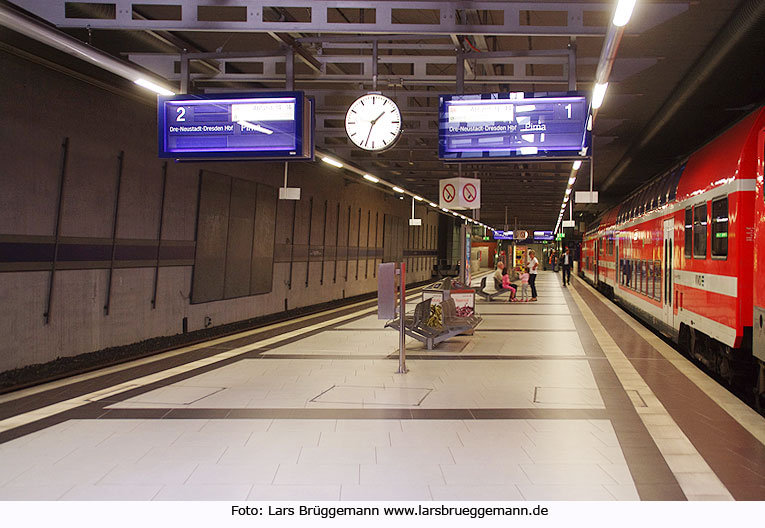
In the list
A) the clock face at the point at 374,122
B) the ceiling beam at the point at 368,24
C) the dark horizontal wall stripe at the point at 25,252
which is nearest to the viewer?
the ceiling beam at the point at 368,24

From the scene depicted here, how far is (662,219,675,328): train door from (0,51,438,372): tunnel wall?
351 inches

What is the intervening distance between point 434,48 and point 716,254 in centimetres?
449

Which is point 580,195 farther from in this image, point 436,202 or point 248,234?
point 436,202

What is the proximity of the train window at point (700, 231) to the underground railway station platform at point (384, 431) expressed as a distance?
5.32ft

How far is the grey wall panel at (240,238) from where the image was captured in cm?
1441

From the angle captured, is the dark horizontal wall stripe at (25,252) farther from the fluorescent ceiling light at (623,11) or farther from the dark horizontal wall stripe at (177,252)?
the fluorescent ceiling light at (623,11)

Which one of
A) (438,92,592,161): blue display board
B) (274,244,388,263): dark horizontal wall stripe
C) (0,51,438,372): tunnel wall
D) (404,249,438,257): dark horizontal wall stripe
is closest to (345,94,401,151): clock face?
(438,92,592,161): blue display board

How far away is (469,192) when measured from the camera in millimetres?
14070

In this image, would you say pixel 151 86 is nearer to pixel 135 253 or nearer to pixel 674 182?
pixel 135 253

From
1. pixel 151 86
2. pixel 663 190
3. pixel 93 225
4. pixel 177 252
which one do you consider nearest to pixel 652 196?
pixel 663 190

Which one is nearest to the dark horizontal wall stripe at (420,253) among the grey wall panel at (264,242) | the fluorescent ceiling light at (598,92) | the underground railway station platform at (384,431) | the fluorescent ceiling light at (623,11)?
the grey wall panel at (264,242)

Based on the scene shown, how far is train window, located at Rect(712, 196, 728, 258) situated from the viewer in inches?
288

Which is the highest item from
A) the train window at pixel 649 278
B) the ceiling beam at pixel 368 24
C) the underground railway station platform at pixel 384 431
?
the ceiling beam at pixel 368 24

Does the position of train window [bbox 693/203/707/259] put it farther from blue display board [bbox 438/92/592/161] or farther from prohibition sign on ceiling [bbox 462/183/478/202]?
prohibition sign on ceiling [bbox 462/183/478/202]
